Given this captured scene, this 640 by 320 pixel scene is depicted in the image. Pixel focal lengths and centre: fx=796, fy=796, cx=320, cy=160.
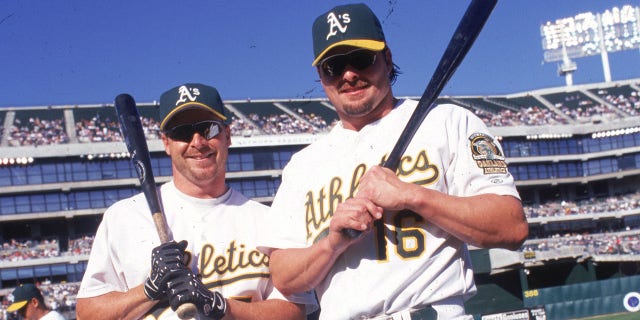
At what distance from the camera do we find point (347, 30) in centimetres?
320

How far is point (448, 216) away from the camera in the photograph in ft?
9.39

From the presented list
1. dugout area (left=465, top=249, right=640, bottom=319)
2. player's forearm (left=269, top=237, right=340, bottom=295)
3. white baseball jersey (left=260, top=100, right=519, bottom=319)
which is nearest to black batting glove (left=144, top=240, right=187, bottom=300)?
player's forearm (left=269, top=237, right=340, bottom=295)

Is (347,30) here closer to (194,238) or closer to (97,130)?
(194,238)

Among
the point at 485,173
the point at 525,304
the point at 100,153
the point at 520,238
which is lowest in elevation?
the point at 525,304

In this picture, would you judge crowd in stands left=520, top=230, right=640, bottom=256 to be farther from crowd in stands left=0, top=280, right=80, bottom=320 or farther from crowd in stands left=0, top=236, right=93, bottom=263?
crowd in stands left=0, top=236, right=93, bottom=263

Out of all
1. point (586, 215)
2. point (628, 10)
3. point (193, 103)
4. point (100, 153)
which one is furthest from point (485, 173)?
point (628, 10)

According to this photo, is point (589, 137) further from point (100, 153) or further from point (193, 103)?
point (193, 103)

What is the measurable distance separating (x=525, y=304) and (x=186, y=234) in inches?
1117

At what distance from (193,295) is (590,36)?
7135 centimetres

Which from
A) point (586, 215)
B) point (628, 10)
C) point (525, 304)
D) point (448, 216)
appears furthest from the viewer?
point (628, 10)

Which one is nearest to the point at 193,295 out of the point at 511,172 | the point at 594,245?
the point at 594,245

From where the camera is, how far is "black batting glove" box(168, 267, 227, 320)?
349cm

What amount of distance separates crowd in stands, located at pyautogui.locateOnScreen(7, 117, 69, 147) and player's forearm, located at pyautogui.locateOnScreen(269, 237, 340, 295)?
4586 cm

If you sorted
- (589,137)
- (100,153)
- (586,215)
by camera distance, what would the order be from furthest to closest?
1. (589,137)
2. (586,215)
3. (100,153)
